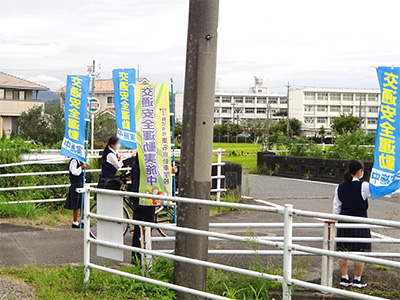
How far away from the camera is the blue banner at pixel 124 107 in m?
12.1

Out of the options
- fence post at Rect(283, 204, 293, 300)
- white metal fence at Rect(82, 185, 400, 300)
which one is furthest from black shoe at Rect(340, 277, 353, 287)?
fence post at Rect(283, 204, 293, 300)

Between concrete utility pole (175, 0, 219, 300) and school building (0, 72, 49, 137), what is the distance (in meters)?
50.3

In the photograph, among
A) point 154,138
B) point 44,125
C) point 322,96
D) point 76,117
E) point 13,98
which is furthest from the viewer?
point 322,96

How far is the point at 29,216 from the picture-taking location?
11.6m

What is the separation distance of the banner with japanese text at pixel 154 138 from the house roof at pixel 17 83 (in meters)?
48.7

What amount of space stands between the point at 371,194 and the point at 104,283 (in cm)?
325

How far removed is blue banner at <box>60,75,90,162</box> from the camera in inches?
422

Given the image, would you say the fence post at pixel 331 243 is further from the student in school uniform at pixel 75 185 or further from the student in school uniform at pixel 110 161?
the student in school uniform at pixel 75 185

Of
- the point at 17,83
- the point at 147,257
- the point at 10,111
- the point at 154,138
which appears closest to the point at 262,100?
the point at 17,83

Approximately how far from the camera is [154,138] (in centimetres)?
797

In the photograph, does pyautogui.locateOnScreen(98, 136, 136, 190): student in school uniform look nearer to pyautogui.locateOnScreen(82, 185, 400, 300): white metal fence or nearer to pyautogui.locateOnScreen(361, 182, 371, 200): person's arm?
pyautogui.locateOnScreen(82, 185, 400, 300): white metal fence

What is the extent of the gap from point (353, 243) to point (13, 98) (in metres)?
52.4

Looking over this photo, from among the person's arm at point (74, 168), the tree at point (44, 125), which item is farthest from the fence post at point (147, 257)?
the tree at point (44, 125)

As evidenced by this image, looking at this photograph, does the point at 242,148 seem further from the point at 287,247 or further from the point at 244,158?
the point at 287,247
